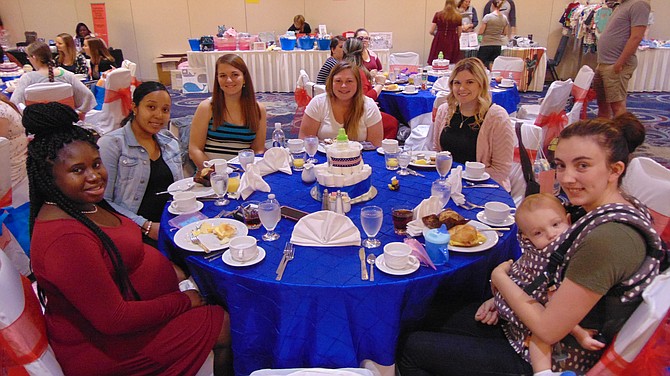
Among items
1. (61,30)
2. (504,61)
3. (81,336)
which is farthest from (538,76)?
(61,30)

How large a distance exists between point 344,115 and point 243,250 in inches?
79.4

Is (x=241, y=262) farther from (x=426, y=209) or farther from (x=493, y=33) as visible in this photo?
(x=493, y=33)

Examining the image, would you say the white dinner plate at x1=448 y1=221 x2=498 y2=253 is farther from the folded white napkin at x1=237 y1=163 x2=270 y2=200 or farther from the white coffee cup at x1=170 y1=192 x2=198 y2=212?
the white coffee cup at x1=170 y1=192 x2=198 y2=212

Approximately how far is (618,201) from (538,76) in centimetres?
843

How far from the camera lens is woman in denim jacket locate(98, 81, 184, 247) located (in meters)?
2.41

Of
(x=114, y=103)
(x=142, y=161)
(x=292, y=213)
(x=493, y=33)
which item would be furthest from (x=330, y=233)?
(x=493, y=33)

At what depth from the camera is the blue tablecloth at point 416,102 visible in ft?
15.9

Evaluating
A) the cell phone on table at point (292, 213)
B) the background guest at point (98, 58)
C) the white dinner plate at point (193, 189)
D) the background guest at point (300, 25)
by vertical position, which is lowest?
the cell phone on table at point (292, 213)

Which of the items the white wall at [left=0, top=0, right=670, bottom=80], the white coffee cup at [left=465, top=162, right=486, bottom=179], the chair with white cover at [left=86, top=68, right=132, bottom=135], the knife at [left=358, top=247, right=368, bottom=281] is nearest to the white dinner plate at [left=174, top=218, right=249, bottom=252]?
the knife at [left=358, top=247, right=368, bottom=281]

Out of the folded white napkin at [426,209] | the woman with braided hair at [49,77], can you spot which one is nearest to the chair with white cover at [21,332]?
the folded white napkin at [426,209]

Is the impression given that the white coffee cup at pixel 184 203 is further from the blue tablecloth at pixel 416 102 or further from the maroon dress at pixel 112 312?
the blue tablecloth at pixel 416 102

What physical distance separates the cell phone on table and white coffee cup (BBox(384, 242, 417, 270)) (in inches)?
18.5

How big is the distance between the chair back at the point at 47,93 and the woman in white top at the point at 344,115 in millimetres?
2238

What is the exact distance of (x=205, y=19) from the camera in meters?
11.0
